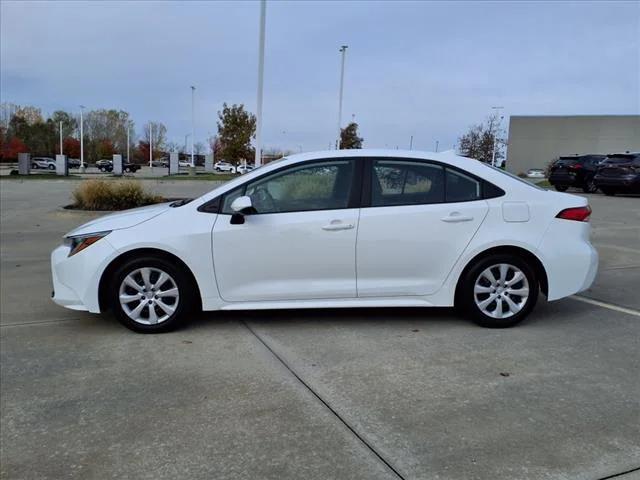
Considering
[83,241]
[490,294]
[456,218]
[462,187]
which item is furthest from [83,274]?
[490,294]

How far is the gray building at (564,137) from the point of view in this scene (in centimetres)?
5294

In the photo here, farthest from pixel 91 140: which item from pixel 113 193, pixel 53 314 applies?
pixel 53 314

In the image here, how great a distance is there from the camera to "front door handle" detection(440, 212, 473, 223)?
472 centimetres

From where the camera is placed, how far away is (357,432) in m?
3.02

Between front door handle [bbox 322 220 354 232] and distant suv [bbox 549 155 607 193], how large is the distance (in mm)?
20854

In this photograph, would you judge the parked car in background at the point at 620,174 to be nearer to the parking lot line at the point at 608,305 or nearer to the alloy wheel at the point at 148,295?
the parking lot line at the point at 608,305

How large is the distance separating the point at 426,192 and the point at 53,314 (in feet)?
12.4

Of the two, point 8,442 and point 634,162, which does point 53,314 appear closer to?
point 8,442

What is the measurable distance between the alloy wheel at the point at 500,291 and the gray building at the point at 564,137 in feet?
180

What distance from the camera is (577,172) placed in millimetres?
23047

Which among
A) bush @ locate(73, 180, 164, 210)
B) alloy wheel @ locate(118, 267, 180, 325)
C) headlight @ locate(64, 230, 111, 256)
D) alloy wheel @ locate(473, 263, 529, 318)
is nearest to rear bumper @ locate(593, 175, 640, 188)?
bush @ locate(73, 180, 164, 210)

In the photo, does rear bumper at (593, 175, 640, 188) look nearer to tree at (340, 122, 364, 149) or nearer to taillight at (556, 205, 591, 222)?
taillight at (556, 205, 591, 222)

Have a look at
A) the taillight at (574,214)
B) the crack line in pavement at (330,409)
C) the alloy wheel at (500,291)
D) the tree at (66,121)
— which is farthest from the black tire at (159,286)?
the tree at (66,121)

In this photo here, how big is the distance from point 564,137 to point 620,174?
3889cm
